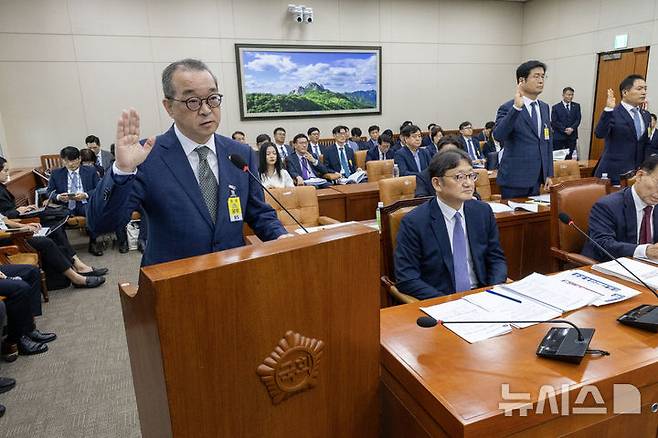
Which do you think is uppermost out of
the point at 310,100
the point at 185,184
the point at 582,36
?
the point at 582,36

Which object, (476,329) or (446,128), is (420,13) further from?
(476,329)

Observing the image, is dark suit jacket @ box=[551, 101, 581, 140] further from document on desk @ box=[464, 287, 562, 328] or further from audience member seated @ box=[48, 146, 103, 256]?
audience member seated @ box=[48, 146, 103, 256]

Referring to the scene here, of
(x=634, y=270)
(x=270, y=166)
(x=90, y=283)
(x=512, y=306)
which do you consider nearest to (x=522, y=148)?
(x=634, y=270)

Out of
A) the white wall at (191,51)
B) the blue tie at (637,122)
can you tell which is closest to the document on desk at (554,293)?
the blue tie at (637,122)

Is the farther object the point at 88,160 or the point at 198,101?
the point at 88,160

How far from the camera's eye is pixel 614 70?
743 cm

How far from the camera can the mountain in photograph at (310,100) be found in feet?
24.6

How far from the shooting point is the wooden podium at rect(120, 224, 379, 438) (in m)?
0.70

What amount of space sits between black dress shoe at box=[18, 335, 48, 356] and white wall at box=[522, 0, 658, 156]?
8.67 meters

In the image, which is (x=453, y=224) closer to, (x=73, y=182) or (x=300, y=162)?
Result: (x=300, y=162)

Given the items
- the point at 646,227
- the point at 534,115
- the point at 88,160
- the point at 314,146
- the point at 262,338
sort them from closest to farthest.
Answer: the point at 262,338 → the point at 646,227 → the point at 534,115 → the point at 88,160 → the point at 314,146

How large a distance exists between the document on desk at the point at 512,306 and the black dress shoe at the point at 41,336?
289 cm

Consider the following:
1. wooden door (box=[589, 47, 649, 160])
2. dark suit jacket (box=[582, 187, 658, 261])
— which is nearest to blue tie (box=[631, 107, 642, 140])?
dark suit jacket (box=[582, 187, 658, 261])

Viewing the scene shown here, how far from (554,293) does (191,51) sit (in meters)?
7.09
